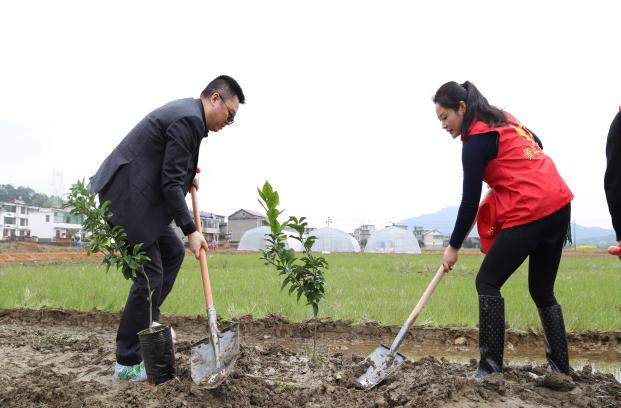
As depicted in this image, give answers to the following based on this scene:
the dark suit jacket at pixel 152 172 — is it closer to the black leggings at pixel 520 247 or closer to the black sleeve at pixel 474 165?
the black sleeve at pixel 474 165

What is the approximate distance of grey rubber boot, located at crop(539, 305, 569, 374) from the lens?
111 inches

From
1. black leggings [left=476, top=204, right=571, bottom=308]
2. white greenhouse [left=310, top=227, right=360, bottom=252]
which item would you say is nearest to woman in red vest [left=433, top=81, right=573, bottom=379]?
black leggings [left=476, top=204, right=571, bottom=308]

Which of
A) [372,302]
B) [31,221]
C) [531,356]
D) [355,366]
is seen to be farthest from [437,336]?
[31,221]

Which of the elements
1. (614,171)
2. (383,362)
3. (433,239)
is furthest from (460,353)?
(433,239)

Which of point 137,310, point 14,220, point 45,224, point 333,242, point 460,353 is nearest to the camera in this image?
point 137,310

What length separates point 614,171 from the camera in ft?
7.80

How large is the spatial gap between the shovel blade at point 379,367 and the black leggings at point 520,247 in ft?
2.06

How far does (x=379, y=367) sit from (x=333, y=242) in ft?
116

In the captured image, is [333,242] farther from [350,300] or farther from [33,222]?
[33,222]

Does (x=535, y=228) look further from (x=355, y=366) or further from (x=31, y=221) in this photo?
(x=31, y=221)

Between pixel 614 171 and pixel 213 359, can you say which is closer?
pixel 614 171

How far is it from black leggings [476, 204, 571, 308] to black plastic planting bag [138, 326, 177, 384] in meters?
1.75

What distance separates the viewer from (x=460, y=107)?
8.82ft

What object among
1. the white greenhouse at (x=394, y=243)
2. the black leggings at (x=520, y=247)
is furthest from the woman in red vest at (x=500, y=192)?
the white greenhouse at (x=394, y=243)
